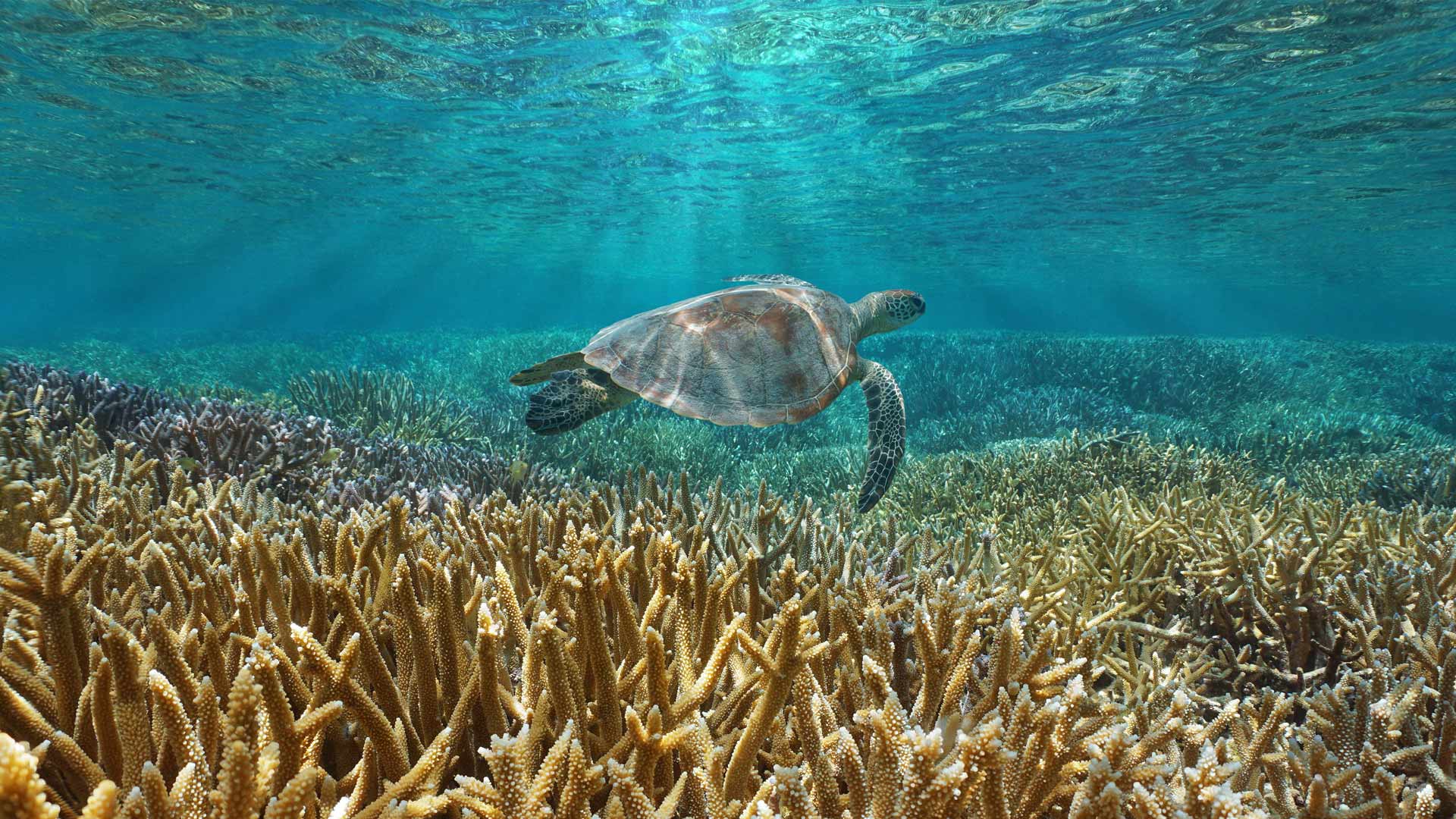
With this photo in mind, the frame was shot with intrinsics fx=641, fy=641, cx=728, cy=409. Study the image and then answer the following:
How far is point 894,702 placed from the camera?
4.70 ft

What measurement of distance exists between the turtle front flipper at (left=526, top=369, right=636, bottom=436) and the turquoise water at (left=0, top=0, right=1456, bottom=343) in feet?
38.3

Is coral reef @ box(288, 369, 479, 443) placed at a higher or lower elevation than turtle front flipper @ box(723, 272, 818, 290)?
lower

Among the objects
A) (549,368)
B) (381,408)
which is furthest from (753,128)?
(549,368)

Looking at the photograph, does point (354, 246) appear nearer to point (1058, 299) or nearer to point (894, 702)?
point (894, 702)

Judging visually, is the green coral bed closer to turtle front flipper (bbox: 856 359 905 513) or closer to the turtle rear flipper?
turtle front flipper (bbox: 856 359 905 513)

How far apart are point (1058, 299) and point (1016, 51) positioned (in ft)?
293

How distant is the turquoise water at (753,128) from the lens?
14.2 metres

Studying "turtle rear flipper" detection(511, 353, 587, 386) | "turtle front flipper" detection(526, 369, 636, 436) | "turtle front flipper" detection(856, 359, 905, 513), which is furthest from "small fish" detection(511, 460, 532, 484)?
"turtle front flipper" detection(856, 359, 905, 513)

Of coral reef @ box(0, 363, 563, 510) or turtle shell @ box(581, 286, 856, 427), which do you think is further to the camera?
turtle shell @ box(581, 286, 856, 427)

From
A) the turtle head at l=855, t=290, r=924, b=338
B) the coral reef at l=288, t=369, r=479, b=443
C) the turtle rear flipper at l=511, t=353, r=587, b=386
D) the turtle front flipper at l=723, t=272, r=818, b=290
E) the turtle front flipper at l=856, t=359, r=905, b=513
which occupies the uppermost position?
the turtle front flipper at l=723, t=272, r=818, b=290

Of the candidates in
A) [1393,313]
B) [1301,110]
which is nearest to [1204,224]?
[1301,110]

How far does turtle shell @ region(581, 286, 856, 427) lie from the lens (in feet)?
17.9

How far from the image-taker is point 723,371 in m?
5.54

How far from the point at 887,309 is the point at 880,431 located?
1858 millimetres
